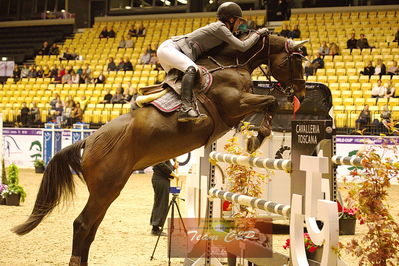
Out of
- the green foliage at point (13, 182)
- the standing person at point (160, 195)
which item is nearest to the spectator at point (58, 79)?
the green foliage at point (13, 182)

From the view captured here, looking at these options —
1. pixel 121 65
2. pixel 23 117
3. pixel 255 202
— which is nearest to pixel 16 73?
pixel 121 65

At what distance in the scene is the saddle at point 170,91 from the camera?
4984mm

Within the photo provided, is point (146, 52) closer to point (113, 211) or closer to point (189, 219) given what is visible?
point (113, 211)

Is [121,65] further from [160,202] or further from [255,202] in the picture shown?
[255,202]

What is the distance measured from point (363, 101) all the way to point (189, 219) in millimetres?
10864

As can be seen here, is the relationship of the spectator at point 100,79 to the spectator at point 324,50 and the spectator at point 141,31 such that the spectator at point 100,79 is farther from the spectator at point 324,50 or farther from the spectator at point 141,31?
the spectator at point 324,50

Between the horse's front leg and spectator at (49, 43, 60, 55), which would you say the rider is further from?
spectator at (49, 43, 60, 55)

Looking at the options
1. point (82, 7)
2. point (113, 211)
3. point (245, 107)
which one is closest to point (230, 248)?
point (245, 107)

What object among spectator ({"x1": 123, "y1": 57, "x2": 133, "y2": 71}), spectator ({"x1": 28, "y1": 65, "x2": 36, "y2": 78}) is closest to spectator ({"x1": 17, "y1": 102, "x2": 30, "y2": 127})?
spectator ({"x1": 123, "y1": 57, "x2": 133, "y2": 71})

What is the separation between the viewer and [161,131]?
495 centimetres

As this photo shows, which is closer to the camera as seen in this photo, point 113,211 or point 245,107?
point 245,107

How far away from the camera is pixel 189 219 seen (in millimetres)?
6070

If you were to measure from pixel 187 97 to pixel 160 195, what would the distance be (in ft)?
10.5

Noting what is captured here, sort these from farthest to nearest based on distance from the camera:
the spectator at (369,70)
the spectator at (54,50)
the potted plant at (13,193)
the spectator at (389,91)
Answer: the spectator at (54,50)
the spectator at (369,70)
the spectator at (389,91)
the potted plant at (13,193)
